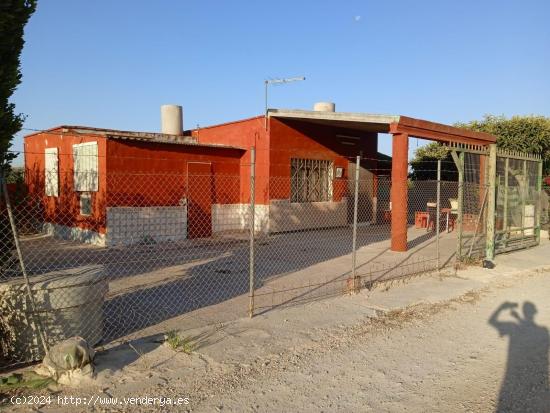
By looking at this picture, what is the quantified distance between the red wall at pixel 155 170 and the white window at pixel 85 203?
1.06 meters

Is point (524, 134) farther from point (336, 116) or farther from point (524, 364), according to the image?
point (524, 364)

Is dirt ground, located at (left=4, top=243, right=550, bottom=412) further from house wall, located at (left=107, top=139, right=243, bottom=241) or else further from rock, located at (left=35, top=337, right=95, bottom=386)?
house wall, located at (left=107, top=139, right=243, bottom=241)

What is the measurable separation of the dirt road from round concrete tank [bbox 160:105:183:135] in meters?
14.1

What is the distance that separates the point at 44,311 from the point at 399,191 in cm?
975

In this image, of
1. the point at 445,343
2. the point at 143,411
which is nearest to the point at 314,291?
the point at 445,343

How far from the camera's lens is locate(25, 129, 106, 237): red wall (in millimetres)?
12766

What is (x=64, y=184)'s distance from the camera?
48.3ft

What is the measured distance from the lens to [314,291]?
293 inches

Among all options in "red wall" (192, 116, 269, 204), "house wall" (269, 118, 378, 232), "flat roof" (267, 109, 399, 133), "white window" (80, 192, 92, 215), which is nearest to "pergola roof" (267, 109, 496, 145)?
"flat roof" (267, 109, 399, 133)

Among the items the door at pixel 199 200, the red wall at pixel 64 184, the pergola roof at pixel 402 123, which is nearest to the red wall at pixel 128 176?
the red wall at pixel 64 184

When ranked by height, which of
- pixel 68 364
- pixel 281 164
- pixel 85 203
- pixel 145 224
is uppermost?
pixel 281 164

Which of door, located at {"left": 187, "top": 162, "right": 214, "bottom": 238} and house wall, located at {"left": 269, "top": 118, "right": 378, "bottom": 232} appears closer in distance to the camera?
door, located at {"left": 187, "top": 162, "right": 214, "bottom": 238}

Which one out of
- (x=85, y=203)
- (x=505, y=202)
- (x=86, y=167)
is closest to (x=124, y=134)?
(x=86, y=167)

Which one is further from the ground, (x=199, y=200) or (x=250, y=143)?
(x=250, y=143)
